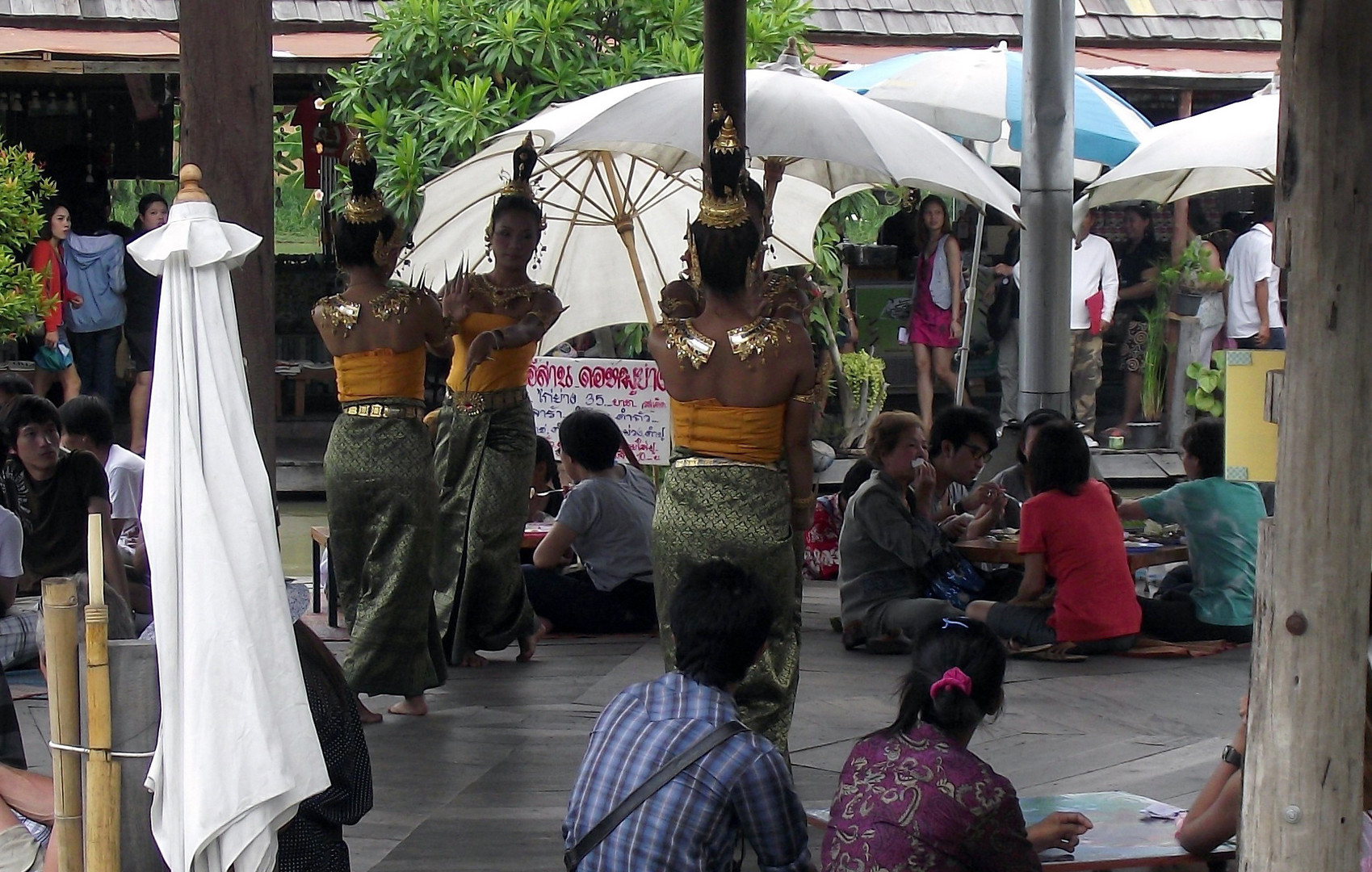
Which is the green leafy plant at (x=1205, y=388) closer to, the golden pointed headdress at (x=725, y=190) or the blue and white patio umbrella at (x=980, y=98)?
the blue and white patio umbrella at (x=980, y=98)

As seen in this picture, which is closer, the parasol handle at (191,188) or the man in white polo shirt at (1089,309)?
the parasol handle at (191,188)

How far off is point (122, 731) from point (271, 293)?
140 cm

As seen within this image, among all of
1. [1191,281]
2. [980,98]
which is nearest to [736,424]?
[980,98]

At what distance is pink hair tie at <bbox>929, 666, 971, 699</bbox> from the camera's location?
10.3 ft

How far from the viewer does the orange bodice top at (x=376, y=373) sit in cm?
557

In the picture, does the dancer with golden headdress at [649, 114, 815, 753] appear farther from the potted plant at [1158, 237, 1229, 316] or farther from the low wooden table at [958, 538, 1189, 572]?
the potted plant at [1158, 237, 1229, 316]

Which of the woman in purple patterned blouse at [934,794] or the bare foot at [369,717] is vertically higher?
the woman in purple patterned blouse at [934,794]

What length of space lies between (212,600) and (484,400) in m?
3.45

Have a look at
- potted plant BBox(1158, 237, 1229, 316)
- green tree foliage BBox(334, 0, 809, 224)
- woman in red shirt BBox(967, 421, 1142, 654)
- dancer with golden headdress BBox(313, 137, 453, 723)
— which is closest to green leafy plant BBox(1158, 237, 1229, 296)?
potted plant BBox(1158, 237, 1229, 316)

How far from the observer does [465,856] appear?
4414mm

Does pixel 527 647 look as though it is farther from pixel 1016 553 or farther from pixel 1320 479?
pixel 1320 479

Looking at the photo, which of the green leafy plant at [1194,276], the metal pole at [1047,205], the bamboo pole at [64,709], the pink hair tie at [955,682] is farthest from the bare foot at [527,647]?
the green leafy plant at [1194,276]

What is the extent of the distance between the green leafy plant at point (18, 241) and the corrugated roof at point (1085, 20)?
5416 millimetres

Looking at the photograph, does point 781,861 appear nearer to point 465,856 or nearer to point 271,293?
point 465,856
